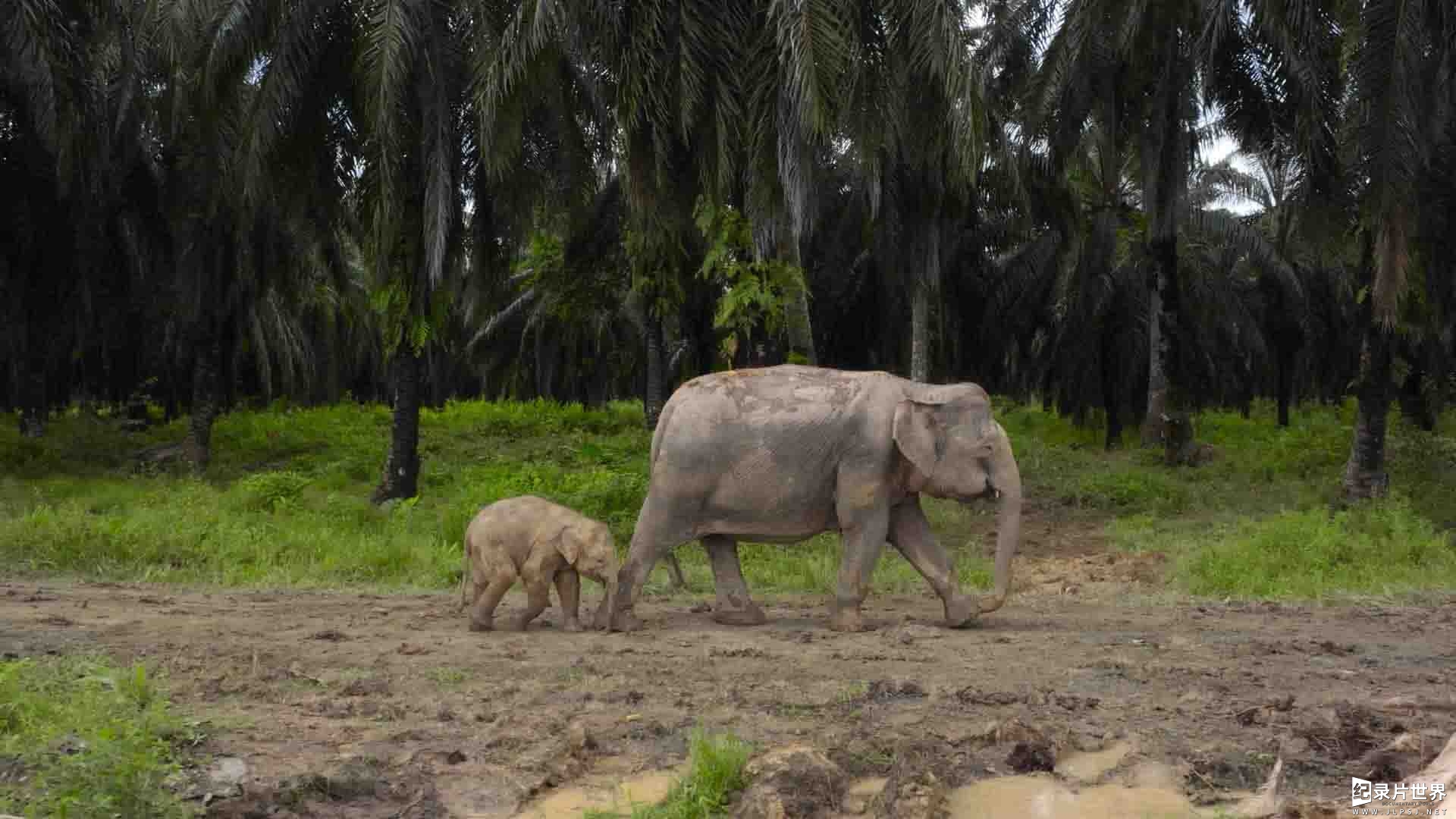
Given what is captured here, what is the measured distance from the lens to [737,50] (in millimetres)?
14344

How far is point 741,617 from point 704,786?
447cm

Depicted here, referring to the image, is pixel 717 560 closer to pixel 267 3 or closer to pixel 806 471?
pixel 806 471

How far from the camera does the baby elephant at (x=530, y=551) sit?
9367 mm

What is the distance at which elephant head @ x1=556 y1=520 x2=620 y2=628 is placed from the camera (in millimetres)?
9352

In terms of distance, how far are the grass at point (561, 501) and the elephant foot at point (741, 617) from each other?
1.80 meters

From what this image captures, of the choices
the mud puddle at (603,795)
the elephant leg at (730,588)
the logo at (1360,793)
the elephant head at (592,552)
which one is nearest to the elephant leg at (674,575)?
the elephant leg at (730,588)

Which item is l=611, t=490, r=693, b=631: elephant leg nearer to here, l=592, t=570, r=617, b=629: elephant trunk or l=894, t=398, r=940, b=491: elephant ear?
l=592, t=570, r=617, b=629: elephant trunk

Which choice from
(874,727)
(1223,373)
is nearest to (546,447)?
(874,727)

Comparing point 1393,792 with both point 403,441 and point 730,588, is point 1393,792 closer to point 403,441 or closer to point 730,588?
point 730,588

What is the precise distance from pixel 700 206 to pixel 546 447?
289 inches

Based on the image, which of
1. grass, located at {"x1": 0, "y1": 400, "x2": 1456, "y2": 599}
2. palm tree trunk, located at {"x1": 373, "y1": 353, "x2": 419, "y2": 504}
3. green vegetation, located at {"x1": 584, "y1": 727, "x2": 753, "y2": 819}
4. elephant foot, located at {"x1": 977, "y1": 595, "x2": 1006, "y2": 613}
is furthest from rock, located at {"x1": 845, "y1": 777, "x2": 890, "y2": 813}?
palm tree trunk, located at {"x1": 373, "y1": 353, "x2": 419, "y2": 504}

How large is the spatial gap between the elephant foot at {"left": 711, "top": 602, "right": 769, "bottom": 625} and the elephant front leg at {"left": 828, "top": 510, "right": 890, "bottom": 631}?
24.1 inches

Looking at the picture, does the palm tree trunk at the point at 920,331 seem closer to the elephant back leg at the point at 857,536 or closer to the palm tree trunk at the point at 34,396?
the elephant back leg at the point at 857,536

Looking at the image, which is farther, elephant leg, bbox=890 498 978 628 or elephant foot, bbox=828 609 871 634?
elephant leg, bbox=890 498 978 628
